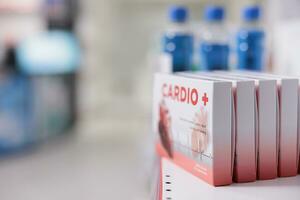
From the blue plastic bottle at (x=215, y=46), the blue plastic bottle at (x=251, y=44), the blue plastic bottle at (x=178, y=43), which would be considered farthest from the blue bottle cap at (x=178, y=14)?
the blue plastic bottle at (x=251, y=44)

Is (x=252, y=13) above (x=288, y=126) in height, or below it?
above

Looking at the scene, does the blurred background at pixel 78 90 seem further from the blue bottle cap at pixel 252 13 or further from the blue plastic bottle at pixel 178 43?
the blue plastic bottle at pixel 178 43

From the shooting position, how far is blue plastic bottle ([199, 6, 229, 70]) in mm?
1345

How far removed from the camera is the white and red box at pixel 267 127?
0.79 metres

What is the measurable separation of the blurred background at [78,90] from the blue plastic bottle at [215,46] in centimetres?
31

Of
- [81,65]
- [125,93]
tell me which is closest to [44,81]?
[81,65]

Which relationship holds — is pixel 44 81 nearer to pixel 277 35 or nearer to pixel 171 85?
pixel 277 35

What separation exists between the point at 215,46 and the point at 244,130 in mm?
618

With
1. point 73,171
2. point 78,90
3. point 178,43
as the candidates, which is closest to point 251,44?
point 178,43

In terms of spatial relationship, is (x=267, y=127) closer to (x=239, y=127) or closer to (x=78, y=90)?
(x=239, y=127)

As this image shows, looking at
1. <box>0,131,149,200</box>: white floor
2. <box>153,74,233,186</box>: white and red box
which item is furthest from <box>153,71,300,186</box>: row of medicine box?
<box>0,131,149,200</box>: white floor

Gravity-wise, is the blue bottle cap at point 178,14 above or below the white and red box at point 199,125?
above

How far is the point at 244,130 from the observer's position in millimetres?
787

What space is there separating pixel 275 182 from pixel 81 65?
12.8ft
